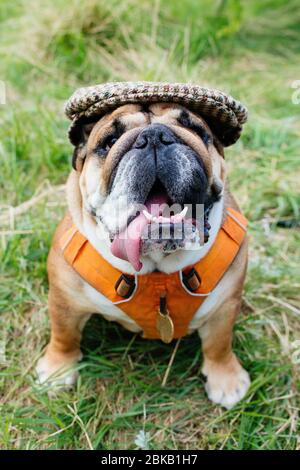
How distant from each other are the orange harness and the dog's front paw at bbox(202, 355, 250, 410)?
1.07 feet

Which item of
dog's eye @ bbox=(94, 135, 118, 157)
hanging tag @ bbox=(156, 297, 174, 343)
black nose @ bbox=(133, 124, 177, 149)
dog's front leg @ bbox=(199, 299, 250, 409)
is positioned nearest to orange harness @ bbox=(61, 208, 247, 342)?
hanging tag @ bbox=(156, 297, 174, 343)

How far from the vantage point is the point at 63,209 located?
2.93 m

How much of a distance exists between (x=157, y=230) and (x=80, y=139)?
0.52 meters

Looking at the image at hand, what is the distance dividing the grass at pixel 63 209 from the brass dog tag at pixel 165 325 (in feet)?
1.15

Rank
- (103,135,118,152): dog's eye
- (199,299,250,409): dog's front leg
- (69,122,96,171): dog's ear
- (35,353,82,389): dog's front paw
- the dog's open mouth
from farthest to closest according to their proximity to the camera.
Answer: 1. (35,353,82,389): dog's front paw
2. (199,299,250,409): dog's front leg
3. (69,122,96,171): dog's ear
4. (103,135,118,152): dog's eye
5. the dog's open mouth

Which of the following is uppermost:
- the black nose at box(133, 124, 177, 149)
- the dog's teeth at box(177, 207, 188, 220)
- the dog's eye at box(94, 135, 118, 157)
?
the black nose at box(133, 124, 177, 149)

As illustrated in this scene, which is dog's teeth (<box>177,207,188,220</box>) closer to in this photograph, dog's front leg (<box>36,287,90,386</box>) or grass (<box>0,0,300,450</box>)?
dog's front leg (<box>36,287,90,386</box>)

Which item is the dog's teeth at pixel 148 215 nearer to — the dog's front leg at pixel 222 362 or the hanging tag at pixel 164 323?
the hanging tag at pixel 164 323

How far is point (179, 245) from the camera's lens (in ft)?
5.59

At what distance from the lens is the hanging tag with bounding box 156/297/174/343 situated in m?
2.00

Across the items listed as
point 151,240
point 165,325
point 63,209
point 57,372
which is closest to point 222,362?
point 165,325
